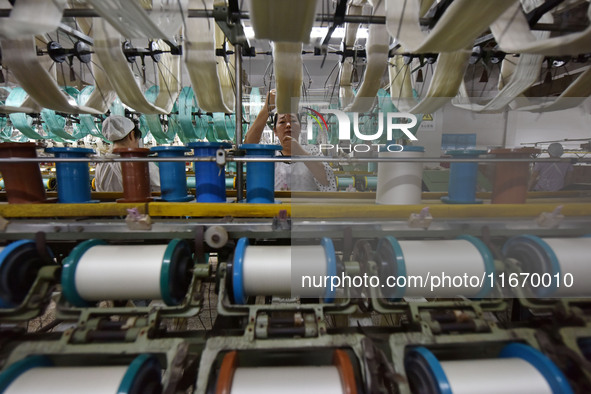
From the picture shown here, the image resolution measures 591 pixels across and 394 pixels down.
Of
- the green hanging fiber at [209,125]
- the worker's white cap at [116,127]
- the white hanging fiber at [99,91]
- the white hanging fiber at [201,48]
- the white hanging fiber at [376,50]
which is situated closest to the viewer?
the white hanging fiber at [201,48]

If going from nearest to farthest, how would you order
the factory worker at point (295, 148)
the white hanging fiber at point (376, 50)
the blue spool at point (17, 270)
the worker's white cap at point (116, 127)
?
the blue spool at point (17, 270)
the white hanging fiber at point (376, 50)
the factory worker at point (295, 148)
the worker's white cap at point (116, 127)

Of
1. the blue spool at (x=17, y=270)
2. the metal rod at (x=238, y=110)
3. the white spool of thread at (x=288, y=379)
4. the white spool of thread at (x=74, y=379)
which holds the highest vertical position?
the metal rod at (x=238, y=110)

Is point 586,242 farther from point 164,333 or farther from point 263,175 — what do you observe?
point 164,333

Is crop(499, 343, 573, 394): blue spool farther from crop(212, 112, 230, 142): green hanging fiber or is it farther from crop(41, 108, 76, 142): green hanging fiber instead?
crop(41, 108, 76, 142): green hanging fiber

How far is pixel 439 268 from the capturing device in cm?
88

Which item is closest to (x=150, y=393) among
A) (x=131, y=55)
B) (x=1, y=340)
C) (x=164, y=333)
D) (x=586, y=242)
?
(x=164, y=333)

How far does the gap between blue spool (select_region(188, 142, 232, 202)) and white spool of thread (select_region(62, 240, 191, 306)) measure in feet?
1.18

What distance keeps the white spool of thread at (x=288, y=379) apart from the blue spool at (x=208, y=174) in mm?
666

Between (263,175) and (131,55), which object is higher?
(131,55)

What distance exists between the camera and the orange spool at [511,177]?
3.63ft

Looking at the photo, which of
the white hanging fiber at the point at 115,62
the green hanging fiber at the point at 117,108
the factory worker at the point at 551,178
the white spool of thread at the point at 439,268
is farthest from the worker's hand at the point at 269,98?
the factory worker at the point at 551,178

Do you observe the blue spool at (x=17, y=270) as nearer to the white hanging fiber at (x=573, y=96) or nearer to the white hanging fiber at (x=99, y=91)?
the white hanging fiber at (x=99, y=91)

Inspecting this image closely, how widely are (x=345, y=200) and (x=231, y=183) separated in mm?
2921

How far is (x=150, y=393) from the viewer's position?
75 centimetres
